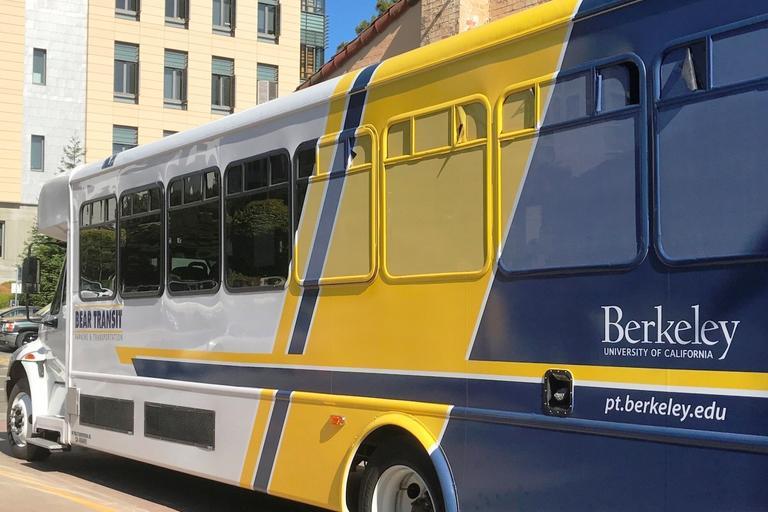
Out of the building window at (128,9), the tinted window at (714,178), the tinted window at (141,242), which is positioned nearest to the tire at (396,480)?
the tinted window at (714,178)

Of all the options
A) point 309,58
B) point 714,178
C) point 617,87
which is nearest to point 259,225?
point 617,87

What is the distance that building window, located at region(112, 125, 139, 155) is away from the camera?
43.2 m

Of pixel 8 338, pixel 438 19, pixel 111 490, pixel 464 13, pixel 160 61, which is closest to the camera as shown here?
pixel 111 490

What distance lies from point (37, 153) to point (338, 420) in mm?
39734

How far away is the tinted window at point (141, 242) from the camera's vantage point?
8.07 m

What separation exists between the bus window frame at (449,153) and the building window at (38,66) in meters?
40.0

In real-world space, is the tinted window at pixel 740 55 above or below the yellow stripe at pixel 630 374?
above

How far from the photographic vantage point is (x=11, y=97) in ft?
134

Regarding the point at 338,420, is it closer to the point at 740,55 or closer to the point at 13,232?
the point at 740,55

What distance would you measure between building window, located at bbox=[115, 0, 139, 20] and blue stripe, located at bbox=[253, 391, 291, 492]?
40.6m

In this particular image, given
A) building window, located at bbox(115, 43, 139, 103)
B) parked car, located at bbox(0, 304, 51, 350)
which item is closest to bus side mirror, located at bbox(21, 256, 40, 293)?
parked car, located at bbox(0, 304, 51, 350)

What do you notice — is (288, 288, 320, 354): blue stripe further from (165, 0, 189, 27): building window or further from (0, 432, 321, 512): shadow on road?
(165, 0, 189, 27): building window

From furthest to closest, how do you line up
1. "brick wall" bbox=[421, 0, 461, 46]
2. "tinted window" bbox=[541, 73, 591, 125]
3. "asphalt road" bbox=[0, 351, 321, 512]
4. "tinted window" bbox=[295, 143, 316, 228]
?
1. "brick wall" bbox=[421, 0, 461, 46]
2. "asphalt road" bbox=[0, 351, 321, 512]
3. "tinted window" bbox=[295, 143, 316, 228]
4. "tinted window" bbox=[541, 73, 591, 125]

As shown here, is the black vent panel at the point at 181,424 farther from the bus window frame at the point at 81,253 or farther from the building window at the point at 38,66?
the building window at the point at 38,66
